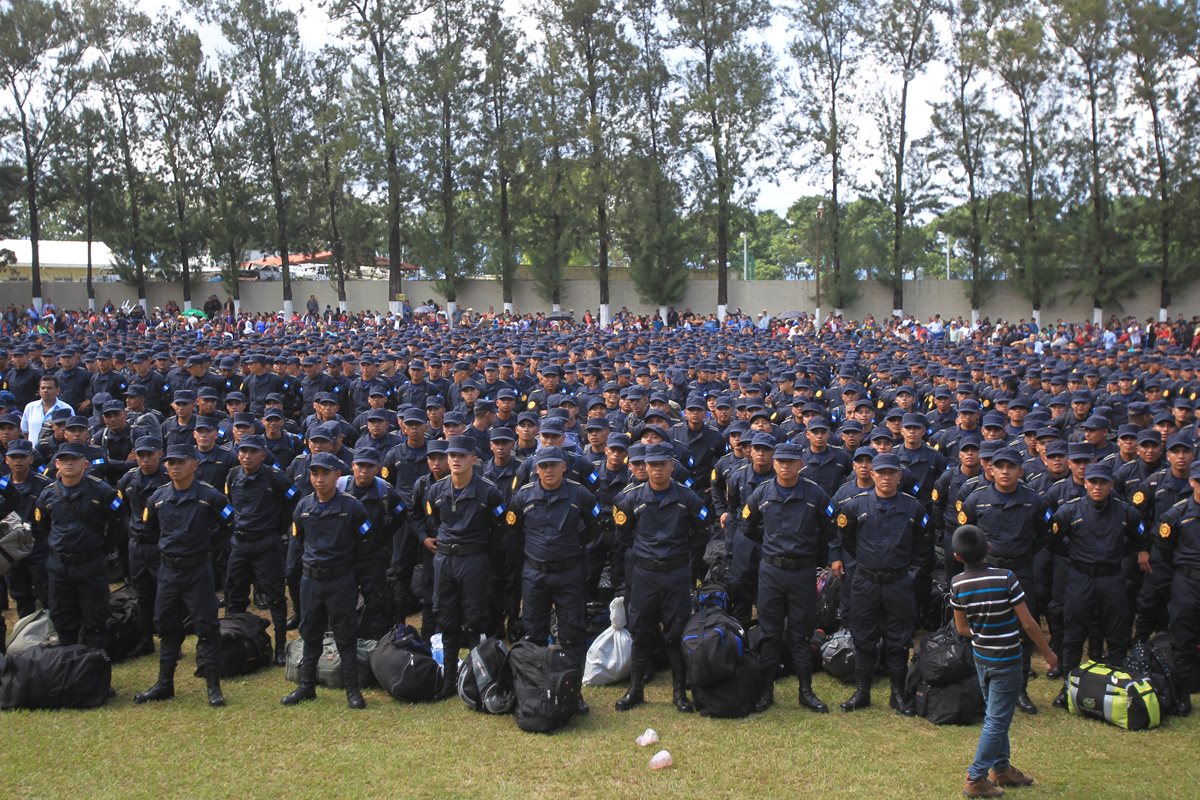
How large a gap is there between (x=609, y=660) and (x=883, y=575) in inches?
88.4

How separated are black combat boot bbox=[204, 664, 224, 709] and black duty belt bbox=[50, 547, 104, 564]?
1.36 meters

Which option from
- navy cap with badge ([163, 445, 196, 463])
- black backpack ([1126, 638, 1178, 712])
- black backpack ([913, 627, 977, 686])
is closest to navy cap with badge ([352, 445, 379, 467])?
navy cap with badge ([163, 445, 196, 463])

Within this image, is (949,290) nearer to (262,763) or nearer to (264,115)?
(264,115)

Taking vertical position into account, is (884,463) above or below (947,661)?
above

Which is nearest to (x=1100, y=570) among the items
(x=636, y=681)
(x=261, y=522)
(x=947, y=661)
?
(x=947, y=661)

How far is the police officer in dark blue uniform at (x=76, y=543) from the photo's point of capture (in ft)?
24.9

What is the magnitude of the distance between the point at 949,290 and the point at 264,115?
32.4 metres

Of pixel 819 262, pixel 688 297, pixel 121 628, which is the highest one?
pixel 819 262

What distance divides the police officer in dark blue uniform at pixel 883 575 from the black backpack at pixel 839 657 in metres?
0.39

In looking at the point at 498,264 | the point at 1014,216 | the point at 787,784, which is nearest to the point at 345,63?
the point at 498,264

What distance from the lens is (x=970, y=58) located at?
40.1 m

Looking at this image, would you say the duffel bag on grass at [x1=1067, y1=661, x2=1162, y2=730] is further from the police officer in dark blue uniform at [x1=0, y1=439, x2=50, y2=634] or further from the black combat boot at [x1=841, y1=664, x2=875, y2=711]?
the police officer in dark blue uniform at [x1=0, y1=439, x2=50, y2=634]

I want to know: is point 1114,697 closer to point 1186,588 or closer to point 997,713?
point 1186,588

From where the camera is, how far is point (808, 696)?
7.20 meters
